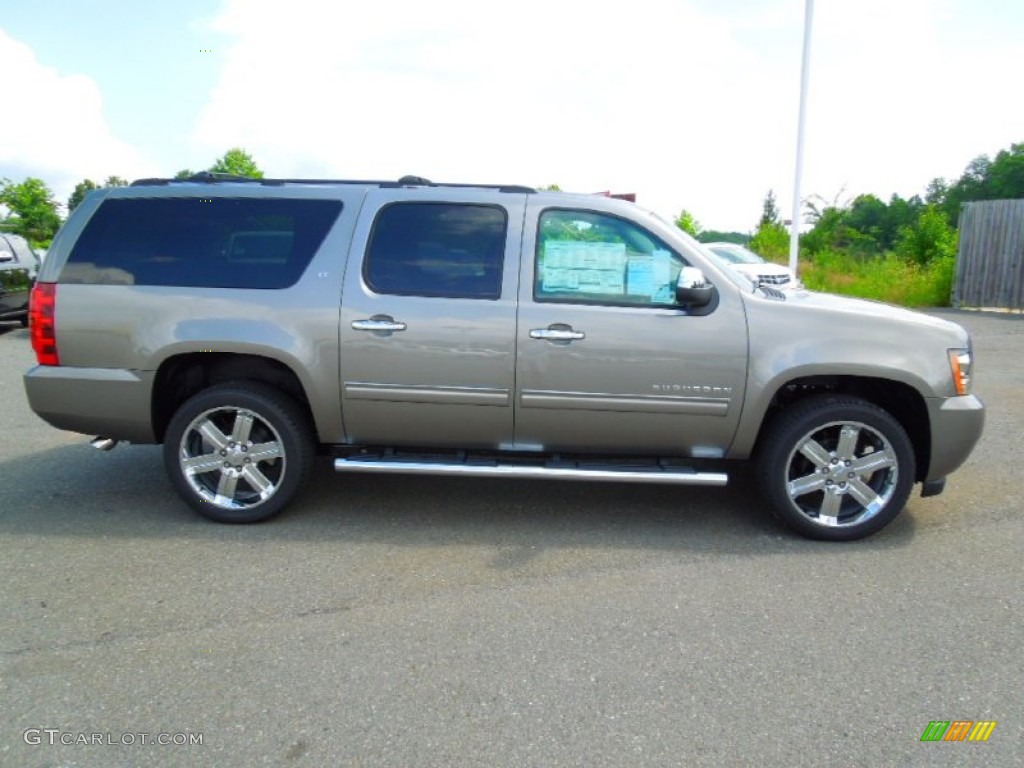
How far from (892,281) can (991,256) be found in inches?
128

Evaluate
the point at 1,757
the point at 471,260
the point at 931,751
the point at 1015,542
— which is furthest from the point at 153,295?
the point at 1015,542

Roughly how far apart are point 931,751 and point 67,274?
15.2ft

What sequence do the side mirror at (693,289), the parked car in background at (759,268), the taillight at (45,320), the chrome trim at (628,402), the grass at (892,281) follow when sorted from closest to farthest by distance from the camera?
1. the side mirror at (693,289)
2. the chrome trim at (628,402)
3. the taillight at (45,320)
4. the parked car in background at (759,268)
5. the grass at (892,281)

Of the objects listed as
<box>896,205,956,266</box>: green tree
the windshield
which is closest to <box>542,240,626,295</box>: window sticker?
the windshield

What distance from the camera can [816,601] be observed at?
322cm

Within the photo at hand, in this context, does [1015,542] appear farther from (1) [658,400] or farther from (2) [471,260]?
(2) [471,260]

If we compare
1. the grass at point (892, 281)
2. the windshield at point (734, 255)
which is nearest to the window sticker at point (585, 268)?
the windshield at point (734, 255)

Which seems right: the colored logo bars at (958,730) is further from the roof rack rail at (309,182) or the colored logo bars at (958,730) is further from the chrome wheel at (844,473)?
the roof rack rail at (309,182)

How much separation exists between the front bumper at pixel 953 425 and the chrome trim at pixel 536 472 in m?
1.15

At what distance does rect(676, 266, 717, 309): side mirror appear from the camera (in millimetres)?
3689

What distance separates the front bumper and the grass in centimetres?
1392

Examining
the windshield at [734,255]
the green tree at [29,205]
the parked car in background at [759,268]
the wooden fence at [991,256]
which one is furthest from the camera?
the green tree at [29,205]

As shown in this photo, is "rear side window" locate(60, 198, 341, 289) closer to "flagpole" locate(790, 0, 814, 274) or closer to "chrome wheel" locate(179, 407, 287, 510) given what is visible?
"chrome wheel" locate(179, 407, 287, 510)

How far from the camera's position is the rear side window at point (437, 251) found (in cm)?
389
